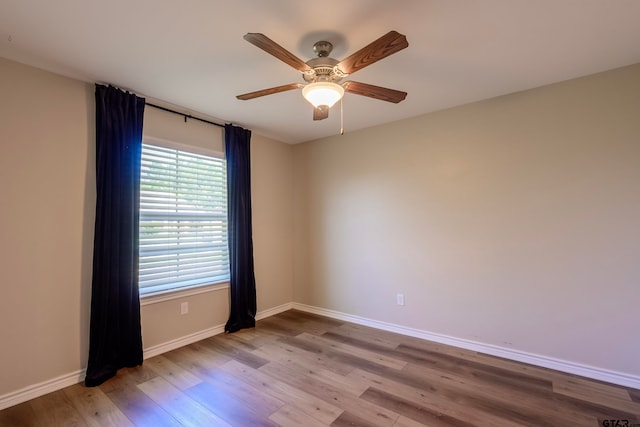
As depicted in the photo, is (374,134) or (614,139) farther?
(374,134)

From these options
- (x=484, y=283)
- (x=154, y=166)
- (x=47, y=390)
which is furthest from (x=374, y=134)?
(x=47, y=390)

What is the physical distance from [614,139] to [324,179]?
291 cm

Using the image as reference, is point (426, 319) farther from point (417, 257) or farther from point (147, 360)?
point (147, 360)

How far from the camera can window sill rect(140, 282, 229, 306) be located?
9.28 ft

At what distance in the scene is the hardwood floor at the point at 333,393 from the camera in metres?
1.92

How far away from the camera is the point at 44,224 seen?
2244 mm

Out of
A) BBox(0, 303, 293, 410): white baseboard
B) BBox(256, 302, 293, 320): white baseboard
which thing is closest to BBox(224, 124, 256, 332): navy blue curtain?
BBox(256, 302, 293, 320): white baseboard

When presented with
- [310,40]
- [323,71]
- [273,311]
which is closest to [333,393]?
[273,311]

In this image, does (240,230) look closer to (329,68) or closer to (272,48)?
(329,68)

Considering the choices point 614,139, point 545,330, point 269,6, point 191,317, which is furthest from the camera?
point 191,317

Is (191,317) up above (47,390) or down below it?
above

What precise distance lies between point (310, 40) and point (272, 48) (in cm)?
50

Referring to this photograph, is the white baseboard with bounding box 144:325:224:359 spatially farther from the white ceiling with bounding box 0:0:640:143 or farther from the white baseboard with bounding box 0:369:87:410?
the white ceiling with bounding box 0:0:640:143

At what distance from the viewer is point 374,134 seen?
12.0 feet
